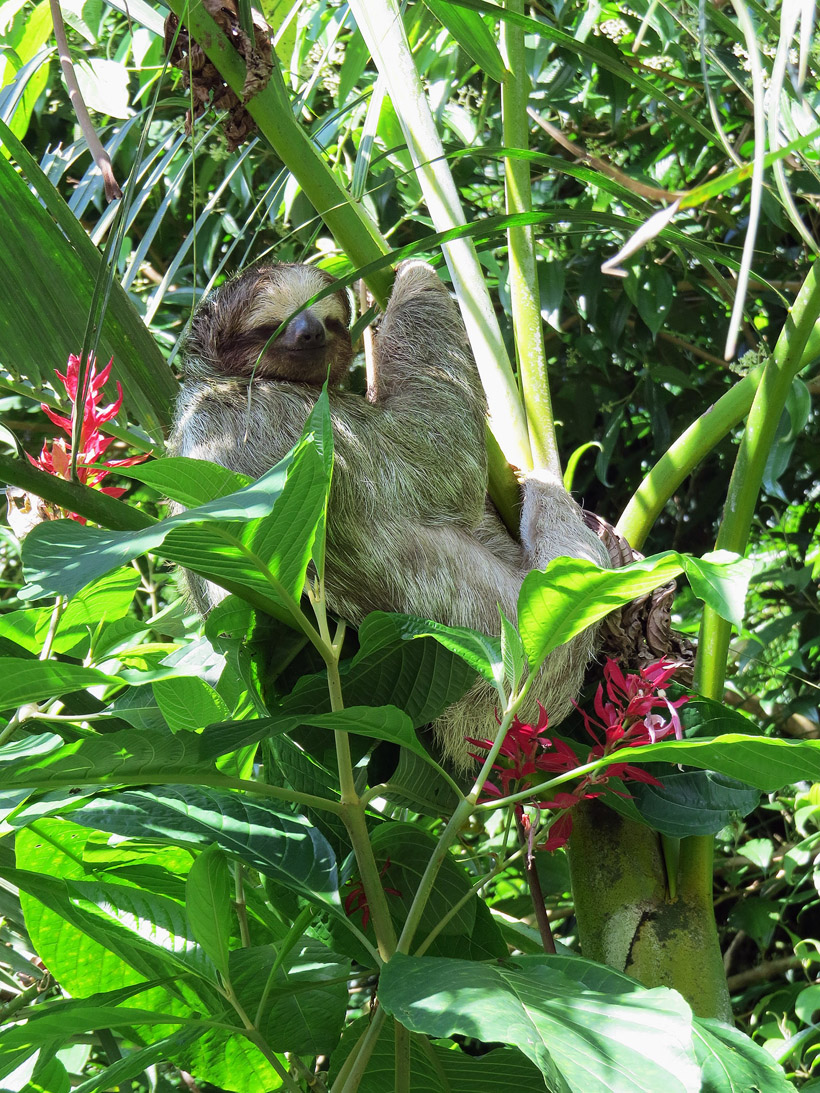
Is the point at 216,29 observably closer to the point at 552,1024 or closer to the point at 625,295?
the point at 552,1024

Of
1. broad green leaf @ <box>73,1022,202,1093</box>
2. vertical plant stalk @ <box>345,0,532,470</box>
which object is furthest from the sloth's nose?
broad green leaf @ <box>73,1022,202,1093</box>

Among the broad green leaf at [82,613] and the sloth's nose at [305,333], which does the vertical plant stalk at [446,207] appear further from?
the broad green leaf at [82,613]

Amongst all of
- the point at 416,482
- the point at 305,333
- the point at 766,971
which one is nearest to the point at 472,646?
the point at 416,482

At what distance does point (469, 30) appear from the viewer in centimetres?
176

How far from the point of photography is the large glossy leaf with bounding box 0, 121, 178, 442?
1.69 metres

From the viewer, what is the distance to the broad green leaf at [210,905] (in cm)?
119

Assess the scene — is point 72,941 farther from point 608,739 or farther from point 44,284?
point 44,284

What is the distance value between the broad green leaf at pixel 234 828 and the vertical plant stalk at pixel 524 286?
956 millimetres

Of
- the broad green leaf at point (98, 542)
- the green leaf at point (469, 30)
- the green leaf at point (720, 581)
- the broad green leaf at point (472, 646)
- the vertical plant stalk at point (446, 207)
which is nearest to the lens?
the broad green leaf at point (98, 542)

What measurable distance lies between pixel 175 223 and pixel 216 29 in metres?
2.87

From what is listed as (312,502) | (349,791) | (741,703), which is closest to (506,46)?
(312,502)

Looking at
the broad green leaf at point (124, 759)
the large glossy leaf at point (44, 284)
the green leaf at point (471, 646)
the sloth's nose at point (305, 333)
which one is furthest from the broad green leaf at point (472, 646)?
the sloth's nose at point (305, 333)

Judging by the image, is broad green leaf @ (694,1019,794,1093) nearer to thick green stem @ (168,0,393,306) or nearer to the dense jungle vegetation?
the dense jungle vegetation

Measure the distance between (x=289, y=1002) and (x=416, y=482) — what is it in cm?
110
